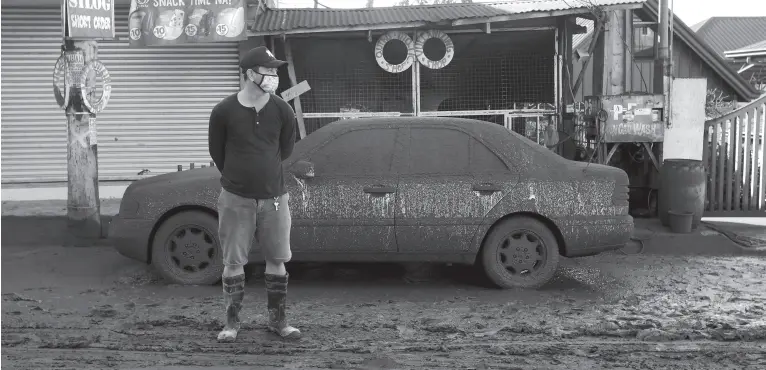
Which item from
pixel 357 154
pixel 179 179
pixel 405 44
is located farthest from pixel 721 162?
pixel 179 179

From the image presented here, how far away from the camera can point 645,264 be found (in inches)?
342

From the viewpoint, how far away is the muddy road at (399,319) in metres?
5.07

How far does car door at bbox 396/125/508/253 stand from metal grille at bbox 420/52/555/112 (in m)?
5.32

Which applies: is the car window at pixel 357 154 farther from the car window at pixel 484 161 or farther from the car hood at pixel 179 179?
the car hood at pixel 179 179

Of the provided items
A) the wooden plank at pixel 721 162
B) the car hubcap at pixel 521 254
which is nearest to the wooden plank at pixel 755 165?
the wooden plank at pixel 721 162

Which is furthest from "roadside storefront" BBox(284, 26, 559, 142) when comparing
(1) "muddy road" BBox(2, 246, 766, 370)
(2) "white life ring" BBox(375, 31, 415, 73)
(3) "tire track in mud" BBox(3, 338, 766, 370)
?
(3) "tire track in mud" BBox(3, 338, 766, 370)

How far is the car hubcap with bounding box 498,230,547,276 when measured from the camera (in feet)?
23.9

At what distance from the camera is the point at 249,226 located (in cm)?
545

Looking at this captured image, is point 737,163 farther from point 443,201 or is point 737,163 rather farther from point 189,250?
point 189,250

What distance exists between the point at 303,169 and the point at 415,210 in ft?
3.41

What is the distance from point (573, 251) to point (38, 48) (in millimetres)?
9085

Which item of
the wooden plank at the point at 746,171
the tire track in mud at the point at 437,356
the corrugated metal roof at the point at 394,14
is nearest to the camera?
the tire track in mud at the point at 437,356

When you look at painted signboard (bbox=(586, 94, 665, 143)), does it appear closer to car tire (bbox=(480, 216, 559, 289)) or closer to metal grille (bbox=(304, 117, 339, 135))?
car tire (bbox=(480, 216, 559, 289))

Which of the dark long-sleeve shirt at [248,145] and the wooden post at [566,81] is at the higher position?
the wooden post at [566,81]
